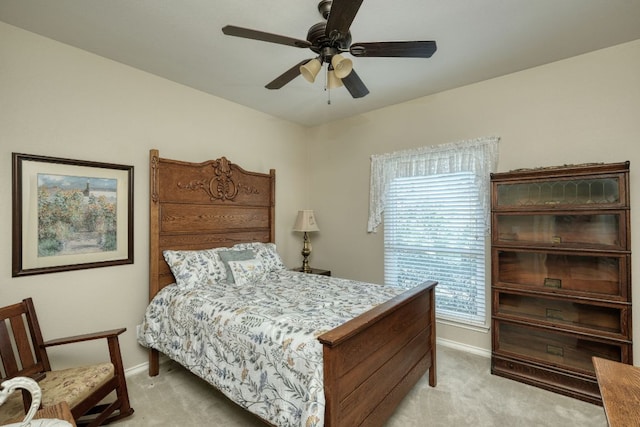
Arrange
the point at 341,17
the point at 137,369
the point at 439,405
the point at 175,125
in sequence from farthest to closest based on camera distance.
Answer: the point at 175,125, the point at 137,369, the point at 439,405, the point at 341,17

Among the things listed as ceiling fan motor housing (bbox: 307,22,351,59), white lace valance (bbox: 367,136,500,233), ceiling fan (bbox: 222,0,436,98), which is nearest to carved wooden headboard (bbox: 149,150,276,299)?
white lace valance (bbox: 367,136,500,233)

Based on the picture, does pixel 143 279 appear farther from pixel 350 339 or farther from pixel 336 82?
pixel 336 82

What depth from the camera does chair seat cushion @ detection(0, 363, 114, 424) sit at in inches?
63.1

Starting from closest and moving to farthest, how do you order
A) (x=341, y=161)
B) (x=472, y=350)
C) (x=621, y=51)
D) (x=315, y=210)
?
(x=621, y=51) < (x=472, y=350) < (x=341, y=161) < (x=315, y=210)

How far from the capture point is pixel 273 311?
1.93 m

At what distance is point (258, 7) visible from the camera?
1.94 m

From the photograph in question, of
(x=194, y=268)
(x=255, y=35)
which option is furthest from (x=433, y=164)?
(x=194, y=268)

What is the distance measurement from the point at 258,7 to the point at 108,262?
91.4 inches

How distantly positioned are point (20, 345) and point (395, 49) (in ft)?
9.61

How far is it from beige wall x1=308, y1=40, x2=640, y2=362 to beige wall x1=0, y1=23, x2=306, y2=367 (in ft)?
5.38

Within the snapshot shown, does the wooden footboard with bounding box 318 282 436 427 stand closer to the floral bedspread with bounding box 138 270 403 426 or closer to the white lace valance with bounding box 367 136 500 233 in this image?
the floral bedspread with bounding box 138 270 403 426

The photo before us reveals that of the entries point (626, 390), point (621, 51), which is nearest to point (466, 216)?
point (621, 51)

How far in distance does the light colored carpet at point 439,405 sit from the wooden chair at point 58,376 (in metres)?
0.22

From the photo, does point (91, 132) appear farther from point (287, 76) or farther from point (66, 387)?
point (66, 387)
